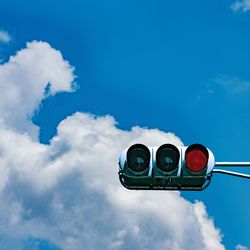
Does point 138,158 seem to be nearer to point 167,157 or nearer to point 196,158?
point 167,157

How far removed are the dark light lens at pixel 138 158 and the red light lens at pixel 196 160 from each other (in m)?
0.52

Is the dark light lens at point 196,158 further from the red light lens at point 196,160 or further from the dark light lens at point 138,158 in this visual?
the dark light lens at point 138,158

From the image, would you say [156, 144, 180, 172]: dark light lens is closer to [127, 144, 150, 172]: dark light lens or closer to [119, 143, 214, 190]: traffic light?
[119, 143, 214, 190]: traffic light

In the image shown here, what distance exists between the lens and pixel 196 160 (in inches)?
275

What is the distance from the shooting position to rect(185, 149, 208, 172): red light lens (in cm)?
693

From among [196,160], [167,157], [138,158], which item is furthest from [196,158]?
[138,158]

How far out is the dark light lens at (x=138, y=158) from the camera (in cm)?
701

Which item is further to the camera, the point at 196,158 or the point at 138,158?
the point at 138,158

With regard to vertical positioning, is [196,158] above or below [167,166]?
above

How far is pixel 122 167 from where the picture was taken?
7141 millimetres

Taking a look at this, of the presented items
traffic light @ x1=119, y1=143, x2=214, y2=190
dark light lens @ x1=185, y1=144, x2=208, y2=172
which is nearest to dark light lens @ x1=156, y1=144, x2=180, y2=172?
traffic light @ x1=119, y1=143, x2=214, y2=190

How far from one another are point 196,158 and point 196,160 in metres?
0.03

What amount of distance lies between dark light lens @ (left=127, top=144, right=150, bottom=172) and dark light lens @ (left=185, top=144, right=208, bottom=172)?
520mm

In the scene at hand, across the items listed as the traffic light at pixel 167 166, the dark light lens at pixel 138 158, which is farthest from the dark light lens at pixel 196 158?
the dark light lens at pixel 138 158
